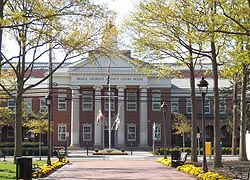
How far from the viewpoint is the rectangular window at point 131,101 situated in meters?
67.6

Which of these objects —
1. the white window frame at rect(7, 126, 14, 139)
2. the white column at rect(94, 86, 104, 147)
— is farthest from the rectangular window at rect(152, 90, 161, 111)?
the white window frame at rect(7, 126, 14, 139)

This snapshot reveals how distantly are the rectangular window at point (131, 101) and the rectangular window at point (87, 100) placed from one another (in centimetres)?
510

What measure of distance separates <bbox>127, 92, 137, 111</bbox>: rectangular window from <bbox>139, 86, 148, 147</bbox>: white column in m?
1.14

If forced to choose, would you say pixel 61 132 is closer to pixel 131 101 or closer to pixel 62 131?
pixel 62 131

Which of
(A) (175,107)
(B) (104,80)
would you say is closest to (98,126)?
(B) (104,80)

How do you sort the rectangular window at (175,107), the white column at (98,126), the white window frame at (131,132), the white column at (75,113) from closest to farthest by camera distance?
the white column at (98,126) < the white column at (75,113) < the white window frame at (131,132) < the rectangular window at (175,107)

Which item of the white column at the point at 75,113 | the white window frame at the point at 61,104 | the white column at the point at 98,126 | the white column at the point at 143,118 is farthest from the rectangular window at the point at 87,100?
the white column at the point at 143,118

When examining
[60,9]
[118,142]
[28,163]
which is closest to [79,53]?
[60,9]

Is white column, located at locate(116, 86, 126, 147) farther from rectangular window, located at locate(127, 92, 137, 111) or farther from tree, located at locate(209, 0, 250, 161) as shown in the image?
tree, located at locate(209, 0, 250, 161)

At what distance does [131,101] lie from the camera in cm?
6788

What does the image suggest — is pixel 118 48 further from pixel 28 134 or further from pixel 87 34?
pixel 28 134

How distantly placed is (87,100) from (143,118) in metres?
7.96

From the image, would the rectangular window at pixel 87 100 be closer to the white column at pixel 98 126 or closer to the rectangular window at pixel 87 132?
the white column at pixel 98 126

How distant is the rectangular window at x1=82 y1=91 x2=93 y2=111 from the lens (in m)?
66.7
